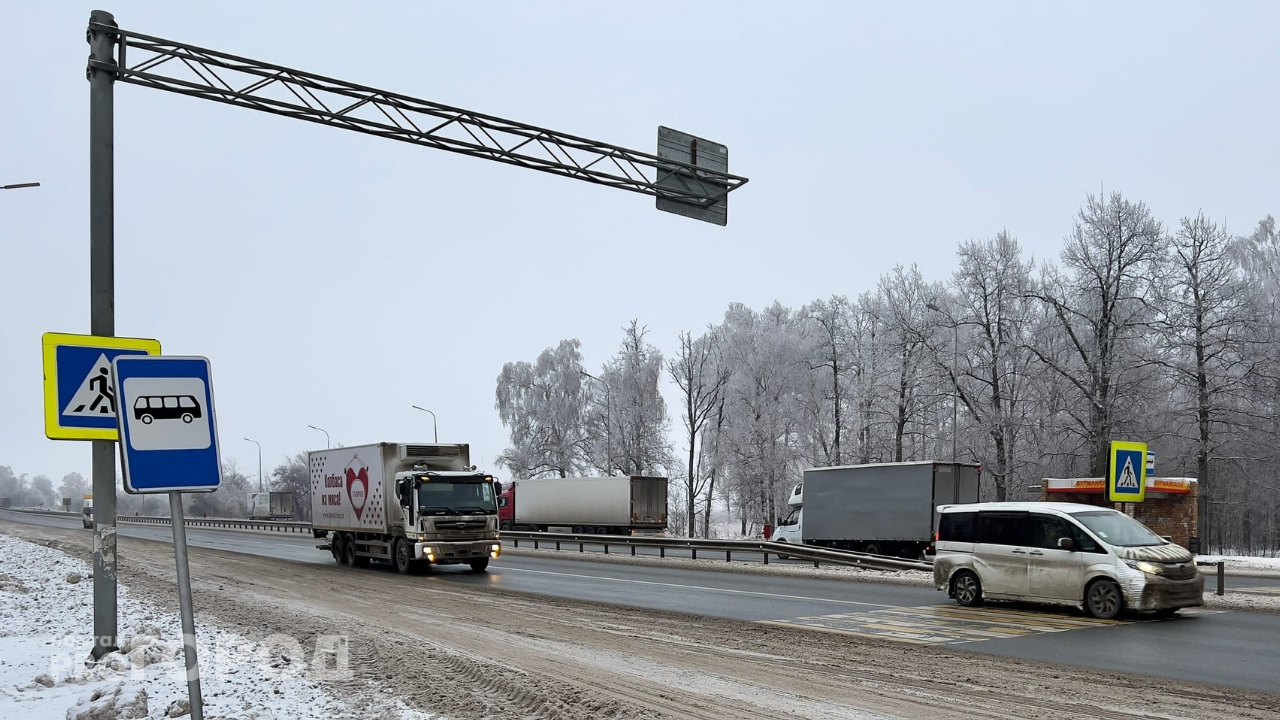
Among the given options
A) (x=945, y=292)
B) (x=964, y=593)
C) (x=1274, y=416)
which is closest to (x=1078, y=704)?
(x=964, y=593)

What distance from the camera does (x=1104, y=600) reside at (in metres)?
15.1

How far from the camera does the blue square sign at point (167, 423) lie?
5762 millimetres

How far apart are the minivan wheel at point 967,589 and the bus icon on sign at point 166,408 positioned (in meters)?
14.4

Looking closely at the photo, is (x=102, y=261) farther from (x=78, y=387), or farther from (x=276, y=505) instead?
(x=276, y=505)

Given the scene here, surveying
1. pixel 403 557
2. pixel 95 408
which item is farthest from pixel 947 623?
pixel 403 557

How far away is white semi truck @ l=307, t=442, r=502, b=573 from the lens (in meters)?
25.9

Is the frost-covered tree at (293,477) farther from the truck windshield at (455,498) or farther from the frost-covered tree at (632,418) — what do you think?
the truck windshield at (455,498)

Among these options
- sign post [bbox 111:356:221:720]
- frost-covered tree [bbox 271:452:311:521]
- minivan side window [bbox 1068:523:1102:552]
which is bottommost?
frost-covered tree [bbox 271:452:311:521]

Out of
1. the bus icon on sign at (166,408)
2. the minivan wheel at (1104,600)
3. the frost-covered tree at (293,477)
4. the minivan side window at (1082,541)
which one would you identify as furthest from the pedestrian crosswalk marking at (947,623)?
the frost-covered tree at (293,477)

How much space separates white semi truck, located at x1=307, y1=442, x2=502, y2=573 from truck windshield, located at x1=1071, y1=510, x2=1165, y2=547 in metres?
15.5

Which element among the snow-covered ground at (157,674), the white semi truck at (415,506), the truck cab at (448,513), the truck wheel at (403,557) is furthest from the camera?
the truck wheel at (403,557)

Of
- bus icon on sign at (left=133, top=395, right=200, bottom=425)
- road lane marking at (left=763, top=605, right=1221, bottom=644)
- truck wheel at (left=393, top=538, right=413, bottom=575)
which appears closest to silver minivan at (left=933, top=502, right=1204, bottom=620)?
road lane marking at (left=763, top=605, right=1221, bottom=644)

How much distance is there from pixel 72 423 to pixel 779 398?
53.2 metres

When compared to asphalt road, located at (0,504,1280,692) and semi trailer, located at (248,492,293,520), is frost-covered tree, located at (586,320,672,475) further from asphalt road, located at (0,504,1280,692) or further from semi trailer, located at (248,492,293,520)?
asphalt road, located at (0,504,1280,692)
